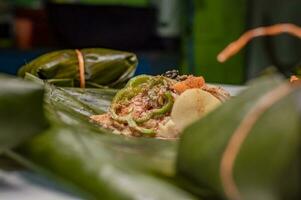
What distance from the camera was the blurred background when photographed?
3.05 metres

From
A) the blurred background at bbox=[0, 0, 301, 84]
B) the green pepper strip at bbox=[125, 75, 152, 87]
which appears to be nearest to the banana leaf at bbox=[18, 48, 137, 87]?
the green pepper strip at bbox=[125, 75, 152, 87]

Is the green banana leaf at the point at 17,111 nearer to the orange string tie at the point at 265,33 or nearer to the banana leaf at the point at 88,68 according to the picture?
the orange string tie at the point at 265,33

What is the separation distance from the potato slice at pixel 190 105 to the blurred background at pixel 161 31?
6.51ft

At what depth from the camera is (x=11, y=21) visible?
11.0 ft

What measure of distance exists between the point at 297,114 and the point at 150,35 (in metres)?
2.71

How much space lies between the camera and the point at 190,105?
949mm

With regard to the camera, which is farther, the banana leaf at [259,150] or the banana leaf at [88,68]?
the banana leaf at [88,68]

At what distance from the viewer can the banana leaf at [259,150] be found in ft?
1.86

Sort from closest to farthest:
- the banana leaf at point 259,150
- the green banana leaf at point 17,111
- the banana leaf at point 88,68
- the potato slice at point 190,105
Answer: the banana leaf at point 259,150, the green banana leaf at point 17,111, the potato slice at point 190,105, the banana leaf at point 88,68

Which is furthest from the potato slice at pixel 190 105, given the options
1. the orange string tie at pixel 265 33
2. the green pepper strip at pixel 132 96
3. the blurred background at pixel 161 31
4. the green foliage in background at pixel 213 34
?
the green foliage in background at pixel 213 34

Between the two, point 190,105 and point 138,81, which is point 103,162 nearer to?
point 190,105

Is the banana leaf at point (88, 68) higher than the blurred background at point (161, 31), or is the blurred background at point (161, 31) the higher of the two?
the banana leaf at point (88, 68)

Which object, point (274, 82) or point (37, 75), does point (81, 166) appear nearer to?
point (274, 82)

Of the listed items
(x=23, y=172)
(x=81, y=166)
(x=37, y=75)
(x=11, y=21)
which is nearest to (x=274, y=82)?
(x=81, y=166)
